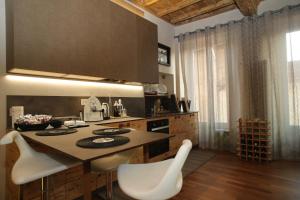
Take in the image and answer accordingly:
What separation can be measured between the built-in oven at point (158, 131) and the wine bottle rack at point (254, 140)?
4.38 feet

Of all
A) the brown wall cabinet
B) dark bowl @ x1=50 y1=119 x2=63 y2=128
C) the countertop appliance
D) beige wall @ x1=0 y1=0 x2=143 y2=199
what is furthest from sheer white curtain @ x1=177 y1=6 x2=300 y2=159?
dark bowl @ x1=50 y1=119 x2=63 y2=128

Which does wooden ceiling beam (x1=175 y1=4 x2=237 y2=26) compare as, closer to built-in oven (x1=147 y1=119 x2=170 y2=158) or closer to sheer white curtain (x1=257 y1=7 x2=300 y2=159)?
sheer white curtain (x1=257 y1=7 x2=300 y2=159)

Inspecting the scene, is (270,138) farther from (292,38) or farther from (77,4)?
(77,4)

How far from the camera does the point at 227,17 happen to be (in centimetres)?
369

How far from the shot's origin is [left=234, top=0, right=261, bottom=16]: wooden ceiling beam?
2.80 meters

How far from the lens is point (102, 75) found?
2293 mm

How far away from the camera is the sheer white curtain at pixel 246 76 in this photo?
9.89ft

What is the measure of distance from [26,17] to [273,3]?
382 centimetres

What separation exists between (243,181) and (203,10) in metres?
3.18

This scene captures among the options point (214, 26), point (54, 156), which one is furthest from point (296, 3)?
point (54, 156)

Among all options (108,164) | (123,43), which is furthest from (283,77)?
(108,164)

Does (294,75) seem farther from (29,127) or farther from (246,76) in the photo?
(29,127)

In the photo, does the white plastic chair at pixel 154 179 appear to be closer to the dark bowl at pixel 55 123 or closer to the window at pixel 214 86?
the dark bowl at pixel 55 123

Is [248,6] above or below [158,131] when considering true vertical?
above
